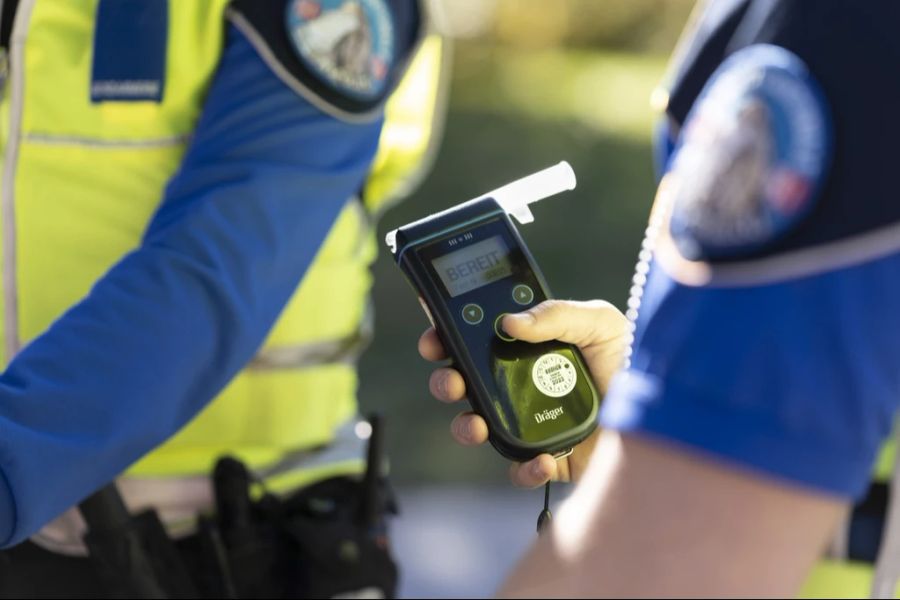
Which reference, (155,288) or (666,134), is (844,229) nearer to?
(666,134)

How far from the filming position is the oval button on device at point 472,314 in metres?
1.27

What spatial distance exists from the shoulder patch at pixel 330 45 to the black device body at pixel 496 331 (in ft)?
1.22

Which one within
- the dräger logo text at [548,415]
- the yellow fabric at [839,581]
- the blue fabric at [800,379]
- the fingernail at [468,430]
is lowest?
the fingernail at [468,430]

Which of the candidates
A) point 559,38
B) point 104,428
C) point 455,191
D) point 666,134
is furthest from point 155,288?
point 559,38

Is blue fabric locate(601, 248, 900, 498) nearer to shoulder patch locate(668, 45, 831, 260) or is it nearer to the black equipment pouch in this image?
shoulder patch locate(668, 45, 831, 260)

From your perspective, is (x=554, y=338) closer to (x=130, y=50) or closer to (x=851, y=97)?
(x=851, y=97)

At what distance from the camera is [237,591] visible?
1.74 meters

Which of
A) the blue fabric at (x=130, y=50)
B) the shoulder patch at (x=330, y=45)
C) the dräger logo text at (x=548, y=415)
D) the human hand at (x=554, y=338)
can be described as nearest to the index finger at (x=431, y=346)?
the human hand at (x=554, y=338)

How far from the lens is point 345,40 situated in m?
1.68

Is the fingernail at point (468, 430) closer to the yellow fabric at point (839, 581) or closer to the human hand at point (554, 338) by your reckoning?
the human hand at point (554, 338)

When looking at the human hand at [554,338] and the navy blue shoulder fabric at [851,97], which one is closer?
the navy blue shoulder fabric at [851,97]

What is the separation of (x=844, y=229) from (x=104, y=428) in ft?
2.90

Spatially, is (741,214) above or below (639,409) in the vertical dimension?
above

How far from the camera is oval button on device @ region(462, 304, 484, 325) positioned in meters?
1.27
